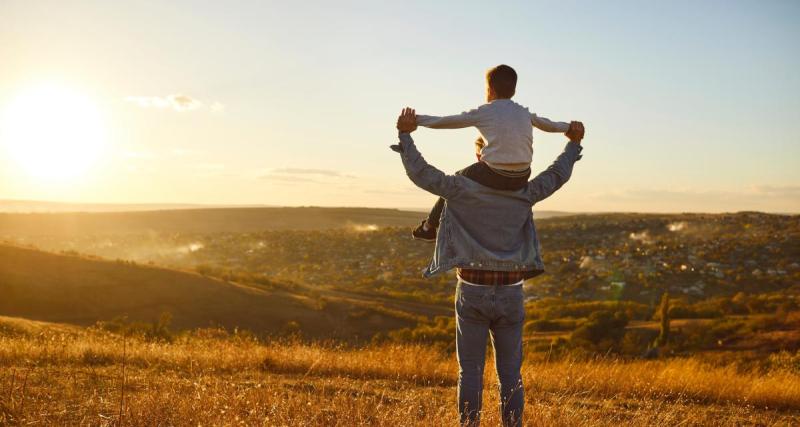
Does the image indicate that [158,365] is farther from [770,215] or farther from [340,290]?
[770,215]

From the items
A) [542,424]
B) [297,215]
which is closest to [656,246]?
[542,424]

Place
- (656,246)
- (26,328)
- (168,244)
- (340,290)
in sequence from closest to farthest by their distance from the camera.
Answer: (26,328) < (340,290) < (656,246) < (168,244)

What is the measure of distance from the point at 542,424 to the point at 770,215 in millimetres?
67565

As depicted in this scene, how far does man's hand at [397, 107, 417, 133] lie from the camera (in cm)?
382

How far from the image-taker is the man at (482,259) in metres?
3.82

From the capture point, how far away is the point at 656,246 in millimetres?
48781

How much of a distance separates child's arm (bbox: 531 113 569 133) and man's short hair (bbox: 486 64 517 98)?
270mm

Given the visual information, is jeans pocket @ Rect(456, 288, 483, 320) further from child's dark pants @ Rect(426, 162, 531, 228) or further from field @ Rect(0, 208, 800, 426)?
field @ Rect(0, 208, 800, 426)

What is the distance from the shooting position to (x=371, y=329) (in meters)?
25.2

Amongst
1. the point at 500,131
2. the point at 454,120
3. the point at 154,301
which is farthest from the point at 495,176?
the point at 154,301

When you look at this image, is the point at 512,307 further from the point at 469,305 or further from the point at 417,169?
the point at 417,169

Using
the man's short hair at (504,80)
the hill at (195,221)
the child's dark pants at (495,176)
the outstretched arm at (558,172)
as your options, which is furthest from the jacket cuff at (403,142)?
the hill at (195,221)

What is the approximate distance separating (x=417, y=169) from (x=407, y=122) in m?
0.32

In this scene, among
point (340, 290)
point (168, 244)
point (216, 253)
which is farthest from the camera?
point (168, 244)
